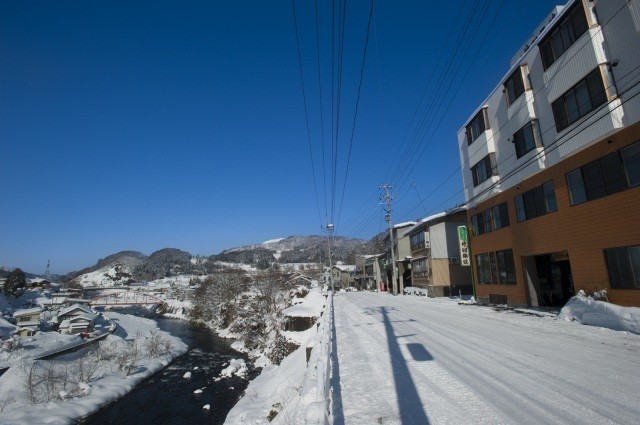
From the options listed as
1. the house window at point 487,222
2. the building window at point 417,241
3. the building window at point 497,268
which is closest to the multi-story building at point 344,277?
the building window at point 417,241

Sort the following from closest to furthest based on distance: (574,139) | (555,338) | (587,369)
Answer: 1. (587,369)
2. (555,338)
3. (574,139)

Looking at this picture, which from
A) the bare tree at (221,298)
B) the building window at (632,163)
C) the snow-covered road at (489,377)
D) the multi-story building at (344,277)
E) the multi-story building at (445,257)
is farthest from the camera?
the multi-story building at (344,277)

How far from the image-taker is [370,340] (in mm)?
10992

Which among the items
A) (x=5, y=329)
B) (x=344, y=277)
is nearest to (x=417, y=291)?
(x=5, y=329)

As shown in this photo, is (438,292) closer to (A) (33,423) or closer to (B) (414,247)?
(B) (414,247)

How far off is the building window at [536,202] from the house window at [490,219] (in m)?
1.46

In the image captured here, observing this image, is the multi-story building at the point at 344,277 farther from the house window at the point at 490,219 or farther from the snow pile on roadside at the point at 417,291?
the house window at the point at 490,219

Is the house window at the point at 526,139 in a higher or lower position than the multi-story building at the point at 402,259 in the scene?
higher

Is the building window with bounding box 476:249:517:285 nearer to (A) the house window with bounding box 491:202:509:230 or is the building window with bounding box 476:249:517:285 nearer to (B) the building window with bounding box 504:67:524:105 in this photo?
(A) the house window with bounding box 491:202:509:230

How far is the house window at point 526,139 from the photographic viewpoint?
1731 centimetres

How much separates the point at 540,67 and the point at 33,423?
111ft

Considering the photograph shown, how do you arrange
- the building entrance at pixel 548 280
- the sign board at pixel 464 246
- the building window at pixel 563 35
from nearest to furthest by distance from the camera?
the building window at pixel 563 35
the building entrance at pixel 548 280
the sign board at pixel 464 246

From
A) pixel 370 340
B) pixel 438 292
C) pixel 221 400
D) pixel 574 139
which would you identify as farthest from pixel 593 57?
pixel 221 400

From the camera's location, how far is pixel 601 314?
11.7 meters
